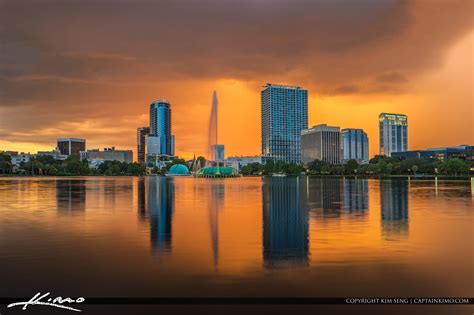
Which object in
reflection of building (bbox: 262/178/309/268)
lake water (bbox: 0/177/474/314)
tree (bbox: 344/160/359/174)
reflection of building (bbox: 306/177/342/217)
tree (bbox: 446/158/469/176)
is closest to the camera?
lake water (bbox: 0/177/474/314)

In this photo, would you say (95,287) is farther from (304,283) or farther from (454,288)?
(454,288)

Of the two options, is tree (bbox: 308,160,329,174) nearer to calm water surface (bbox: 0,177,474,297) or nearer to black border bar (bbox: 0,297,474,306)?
calm water surface (bbox: 0,177,474,297)

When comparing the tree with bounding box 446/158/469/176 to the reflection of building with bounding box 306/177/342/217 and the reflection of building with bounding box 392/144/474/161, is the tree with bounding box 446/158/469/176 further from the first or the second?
the reflection of building with bounding box 306/177/342/217

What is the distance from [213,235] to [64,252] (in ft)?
18.6

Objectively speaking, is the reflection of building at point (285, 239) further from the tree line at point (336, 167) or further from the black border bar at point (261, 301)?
the tree line at point (336, 167)

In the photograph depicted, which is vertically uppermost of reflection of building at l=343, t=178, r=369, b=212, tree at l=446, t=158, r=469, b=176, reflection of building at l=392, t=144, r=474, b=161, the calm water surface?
reflection of building at l=392, t=144, r=474, b=161

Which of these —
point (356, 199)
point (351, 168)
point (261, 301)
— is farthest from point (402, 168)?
point (261, 301)

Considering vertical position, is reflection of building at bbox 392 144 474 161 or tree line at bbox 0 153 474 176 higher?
reflection of building at bbox 392 144 474 161

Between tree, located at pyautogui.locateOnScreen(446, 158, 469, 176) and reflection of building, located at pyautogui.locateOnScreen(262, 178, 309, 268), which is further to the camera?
tree, located at pyautogui.locateOnScreen(446, 158, 469, 176)

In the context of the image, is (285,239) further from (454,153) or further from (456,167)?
(454,153)

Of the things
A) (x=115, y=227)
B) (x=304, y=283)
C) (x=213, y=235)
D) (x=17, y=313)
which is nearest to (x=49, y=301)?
(x=17, y=313)

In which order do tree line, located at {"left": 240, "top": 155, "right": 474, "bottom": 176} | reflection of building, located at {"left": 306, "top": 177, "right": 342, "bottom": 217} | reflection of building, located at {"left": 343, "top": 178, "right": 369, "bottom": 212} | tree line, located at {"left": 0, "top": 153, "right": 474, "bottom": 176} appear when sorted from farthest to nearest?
tree line, located at {"left": 0, "top": 153, "right": 474, "bottom": 176} → tree line, located at {"left": 240, "top": 155, "right": 474, "bottom": 176} → reflection of building, located at {"left": 343, "top": 178, "right": 369, "bottom": 212} → reflection of building, located at {"left": 306, "top": 177, "right": 342, "bottom": 217}
